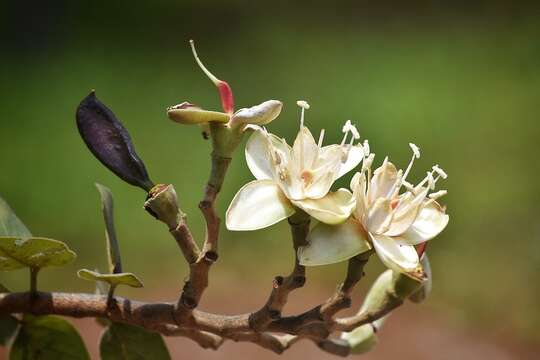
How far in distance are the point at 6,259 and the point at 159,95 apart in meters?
0.83

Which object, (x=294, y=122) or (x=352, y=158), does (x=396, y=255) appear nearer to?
(x=352, y=158)

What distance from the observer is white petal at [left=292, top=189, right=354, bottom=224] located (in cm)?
26

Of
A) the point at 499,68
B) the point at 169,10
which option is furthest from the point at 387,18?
the point at 169,10

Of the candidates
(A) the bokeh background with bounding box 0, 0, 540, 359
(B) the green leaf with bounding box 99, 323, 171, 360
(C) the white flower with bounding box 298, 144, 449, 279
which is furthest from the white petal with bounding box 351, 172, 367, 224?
(A) the bokeh background with bounding box 0, 0, 540, 359

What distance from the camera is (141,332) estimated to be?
0.32 metres

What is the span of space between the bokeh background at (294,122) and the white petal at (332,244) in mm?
539

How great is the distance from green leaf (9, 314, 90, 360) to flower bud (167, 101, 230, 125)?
4.6 inches

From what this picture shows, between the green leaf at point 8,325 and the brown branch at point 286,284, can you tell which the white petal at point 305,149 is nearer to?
the brown branch at point 286,284

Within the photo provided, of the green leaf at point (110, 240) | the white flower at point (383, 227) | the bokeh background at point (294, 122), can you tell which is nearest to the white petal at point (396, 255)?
the white flower at point (383, 227)

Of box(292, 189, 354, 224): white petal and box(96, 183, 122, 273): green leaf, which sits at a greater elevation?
box(292, 189, 354, 224): white petal

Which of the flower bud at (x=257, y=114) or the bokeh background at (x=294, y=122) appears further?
the bokeh background at (x=294, y=122)

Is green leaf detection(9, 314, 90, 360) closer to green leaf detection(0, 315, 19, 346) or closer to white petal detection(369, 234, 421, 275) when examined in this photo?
green leaf detection(0, 315, 19, 346)

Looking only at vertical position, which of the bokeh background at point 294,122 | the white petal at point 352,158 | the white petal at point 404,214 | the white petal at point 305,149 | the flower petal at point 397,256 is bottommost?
the bokeh background at point 294,122

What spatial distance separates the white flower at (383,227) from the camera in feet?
0.83
